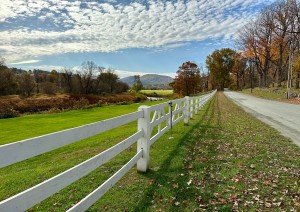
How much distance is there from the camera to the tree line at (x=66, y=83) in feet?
161

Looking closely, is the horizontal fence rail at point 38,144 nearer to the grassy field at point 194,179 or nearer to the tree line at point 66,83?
the grassy field at point 194,179

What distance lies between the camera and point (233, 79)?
3863 inches

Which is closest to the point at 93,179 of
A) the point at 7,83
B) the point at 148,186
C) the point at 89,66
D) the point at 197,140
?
the point at 148,186

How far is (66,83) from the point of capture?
6053 cm

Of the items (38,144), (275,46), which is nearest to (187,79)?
(275,46)

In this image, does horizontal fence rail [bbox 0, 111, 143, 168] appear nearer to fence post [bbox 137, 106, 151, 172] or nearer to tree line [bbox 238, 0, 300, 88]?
fence post [bbox 137, 106, 151, 172]

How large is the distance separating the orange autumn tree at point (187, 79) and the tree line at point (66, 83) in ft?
67.3

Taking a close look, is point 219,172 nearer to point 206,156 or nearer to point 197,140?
point 206,156

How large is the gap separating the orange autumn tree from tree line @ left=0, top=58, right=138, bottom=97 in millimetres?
20519

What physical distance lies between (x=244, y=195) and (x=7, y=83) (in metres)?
53.6

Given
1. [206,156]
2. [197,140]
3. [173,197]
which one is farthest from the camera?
[197,140]

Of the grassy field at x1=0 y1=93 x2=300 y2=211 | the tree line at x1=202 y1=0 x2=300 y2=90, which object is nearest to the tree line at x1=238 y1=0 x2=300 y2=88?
the tree line at x1=202 y1=0 x2=300 y2=90

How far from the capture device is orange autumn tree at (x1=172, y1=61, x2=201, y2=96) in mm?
62219

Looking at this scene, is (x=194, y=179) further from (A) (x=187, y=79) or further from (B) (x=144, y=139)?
(A) (x=187, y=79)
